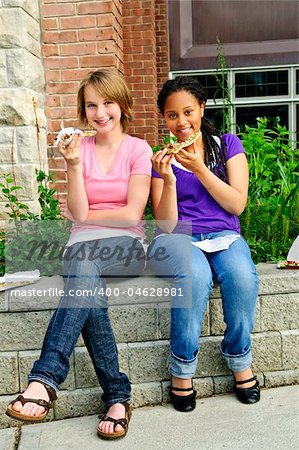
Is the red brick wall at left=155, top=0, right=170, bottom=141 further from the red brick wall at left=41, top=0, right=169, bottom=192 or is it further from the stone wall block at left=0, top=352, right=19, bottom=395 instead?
the stone wall block at left=0, top=352, right=19, bottom=395

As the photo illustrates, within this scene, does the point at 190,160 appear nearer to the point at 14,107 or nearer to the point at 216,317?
the point at 216,317

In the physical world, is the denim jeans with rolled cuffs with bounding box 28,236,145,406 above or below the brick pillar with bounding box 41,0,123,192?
below

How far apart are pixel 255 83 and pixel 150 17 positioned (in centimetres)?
154

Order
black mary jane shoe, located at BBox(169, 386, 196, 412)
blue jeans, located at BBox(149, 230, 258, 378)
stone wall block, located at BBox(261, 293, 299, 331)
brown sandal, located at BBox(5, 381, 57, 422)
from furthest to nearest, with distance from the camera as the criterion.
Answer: stone wall block, located at BBox(261, 293, 299, 331)
black mary jane shoe, located at BBox(169, 386, 196, 412)
blue jeans, located at BBox(149, 230, 258, 378)
brown sandal, located at BBox(5, 381, 57, 422)

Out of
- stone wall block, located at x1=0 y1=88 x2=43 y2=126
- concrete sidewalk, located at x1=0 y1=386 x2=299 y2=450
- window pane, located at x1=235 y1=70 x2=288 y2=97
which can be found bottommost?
concrete sidewalk, located at x1=0 y1=386 x2=299 y2=450

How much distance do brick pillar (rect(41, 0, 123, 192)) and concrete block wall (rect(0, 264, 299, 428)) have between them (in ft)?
6.58

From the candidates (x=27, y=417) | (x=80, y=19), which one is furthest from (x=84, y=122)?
(x=80, y=19)

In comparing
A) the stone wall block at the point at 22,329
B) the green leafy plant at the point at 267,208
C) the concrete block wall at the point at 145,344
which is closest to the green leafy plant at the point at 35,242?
the concrete block wall at the point at 145,344

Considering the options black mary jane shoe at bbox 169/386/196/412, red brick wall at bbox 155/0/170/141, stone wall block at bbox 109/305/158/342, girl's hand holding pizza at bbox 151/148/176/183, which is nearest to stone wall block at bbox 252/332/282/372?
black mary jane shoe at bbox 169/386/196/412

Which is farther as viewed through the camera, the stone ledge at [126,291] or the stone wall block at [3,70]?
the stone wall block at [3,70]

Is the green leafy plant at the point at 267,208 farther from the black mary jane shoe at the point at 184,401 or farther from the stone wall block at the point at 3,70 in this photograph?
the stone wall block at the point at 3,70

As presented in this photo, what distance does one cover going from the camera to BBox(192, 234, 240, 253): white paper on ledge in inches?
94.0

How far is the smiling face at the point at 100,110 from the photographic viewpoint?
98.3 inches

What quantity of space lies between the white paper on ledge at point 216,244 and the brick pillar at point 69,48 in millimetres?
2115
